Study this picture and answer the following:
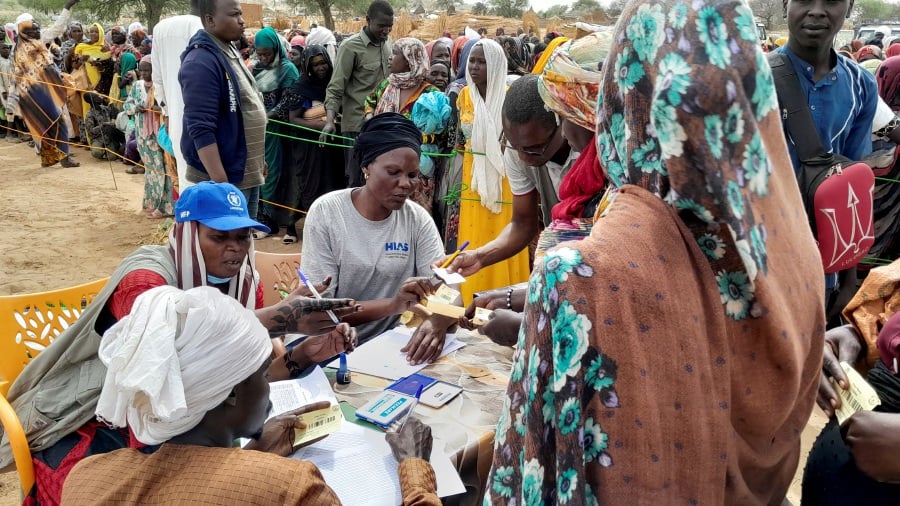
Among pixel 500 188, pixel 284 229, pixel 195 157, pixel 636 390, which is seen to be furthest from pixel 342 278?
pixel 284 229

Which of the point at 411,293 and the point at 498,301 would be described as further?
the point at 411,293

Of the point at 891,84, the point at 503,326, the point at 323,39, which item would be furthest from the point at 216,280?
the point at 323,39

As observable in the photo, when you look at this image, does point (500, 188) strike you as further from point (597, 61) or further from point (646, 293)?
point (646, 293)

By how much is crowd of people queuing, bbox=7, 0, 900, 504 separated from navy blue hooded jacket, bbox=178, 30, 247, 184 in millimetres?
17

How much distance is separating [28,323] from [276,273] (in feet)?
3.54

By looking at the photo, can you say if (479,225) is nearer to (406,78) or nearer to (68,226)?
(406,78)

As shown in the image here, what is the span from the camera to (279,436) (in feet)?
5.80

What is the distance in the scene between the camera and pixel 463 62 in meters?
6.34

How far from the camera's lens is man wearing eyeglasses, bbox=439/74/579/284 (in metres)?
2.48

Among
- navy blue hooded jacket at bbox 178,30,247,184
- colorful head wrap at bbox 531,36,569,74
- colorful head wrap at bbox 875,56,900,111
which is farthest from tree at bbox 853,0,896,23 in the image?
navy blue hooded jacket at bbox 178,30,247,184

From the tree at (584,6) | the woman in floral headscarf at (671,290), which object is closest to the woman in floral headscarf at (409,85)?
the woman in floral headscarf at (671,290)

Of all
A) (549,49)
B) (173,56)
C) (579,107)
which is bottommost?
(173,56)

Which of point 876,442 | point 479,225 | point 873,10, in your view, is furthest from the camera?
point 873,10

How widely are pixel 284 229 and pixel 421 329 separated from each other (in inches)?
205
